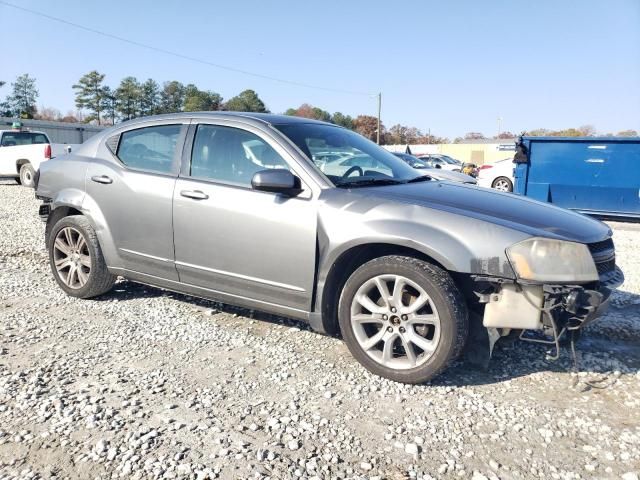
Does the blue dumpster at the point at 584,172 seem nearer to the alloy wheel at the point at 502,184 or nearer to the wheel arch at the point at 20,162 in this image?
the alloy wheel at the point at 502,184

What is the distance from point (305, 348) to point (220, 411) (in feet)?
3.45

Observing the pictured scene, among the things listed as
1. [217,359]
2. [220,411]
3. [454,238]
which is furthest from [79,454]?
[454,238]

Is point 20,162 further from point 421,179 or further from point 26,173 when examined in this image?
point 421,179

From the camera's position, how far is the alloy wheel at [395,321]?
322 cm

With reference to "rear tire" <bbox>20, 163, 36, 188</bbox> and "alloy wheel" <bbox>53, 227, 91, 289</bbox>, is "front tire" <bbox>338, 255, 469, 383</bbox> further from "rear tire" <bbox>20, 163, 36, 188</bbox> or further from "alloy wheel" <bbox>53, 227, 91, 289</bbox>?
"rear tire" <bbox>20, 163, 36, 188</bbox>

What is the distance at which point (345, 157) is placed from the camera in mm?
4109

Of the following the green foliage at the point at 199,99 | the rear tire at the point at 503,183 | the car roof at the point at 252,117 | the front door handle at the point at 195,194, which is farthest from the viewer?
the green foliage at the point at 199,99

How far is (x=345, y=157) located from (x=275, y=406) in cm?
198

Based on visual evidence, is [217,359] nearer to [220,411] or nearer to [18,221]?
[220,411]

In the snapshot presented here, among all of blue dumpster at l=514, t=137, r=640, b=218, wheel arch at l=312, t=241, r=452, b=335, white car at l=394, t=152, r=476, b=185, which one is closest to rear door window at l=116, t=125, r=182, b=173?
wheel arch at l=312, t=241, r=452, b=335

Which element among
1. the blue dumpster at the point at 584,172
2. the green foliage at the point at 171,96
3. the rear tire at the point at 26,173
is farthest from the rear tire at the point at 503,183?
the green foliage at the point at 171,96

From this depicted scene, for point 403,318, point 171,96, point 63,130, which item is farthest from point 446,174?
point 171,96

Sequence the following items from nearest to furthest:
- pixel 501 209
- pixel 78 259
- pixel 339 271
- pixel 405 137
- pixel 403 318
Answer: pixel 403 318, pixel 501 209, pixel 339 271, pixel 78 259, pixel 405 137

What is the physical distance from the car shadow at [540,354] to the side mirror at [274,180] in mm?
1296
